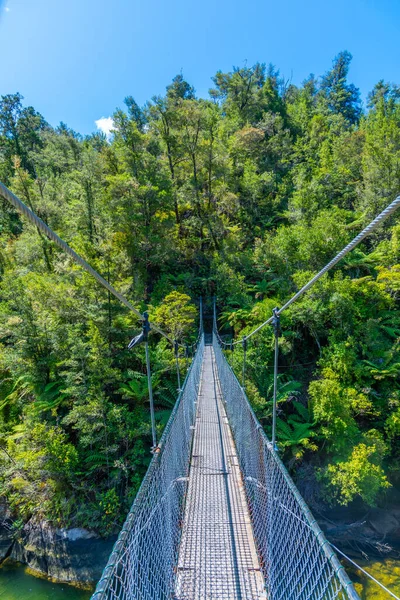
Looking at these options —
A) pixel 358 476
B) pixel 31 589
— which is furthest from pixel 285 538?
pixel 31 589

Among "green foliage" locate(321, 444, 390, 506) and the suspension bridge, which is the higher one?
the suspension bridge

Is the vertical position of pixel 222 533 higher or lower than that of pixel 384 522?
higher

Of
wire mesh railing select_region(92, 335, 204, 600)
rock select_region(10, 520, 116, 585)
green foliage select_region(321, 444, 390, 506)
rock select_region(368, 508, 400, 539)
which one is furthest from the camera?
rock select_region(368, 508, 400, 539)

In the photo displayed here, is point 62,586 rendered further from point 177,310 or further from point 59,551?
point 177,310

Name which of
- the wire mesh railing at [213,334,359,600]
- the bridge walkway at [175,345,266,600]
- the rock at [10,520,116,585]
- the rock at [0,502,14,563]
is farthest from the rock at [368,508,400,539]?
the rock at [0,502,14,563]

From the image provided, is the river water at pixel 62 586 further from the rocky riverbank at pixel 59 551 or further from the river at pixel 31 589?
the rocky riverbank at pixel 59 551

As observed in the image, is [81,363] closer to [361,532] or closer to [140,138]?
[361,532]

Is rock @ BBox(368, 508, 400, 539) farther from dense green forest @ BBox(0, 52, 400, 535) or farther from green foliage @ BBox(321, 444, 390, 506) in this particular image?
green foliage @ BBox(321, 444, 390, 506)
